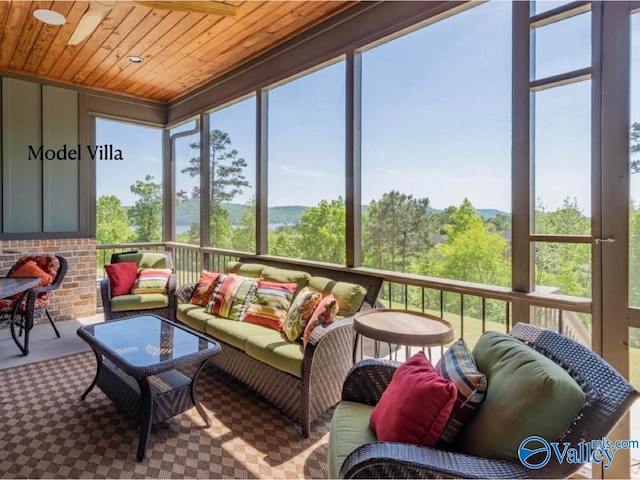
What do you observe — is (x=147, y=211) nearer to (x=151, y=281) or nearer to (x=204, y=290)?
(x=151, y=281)

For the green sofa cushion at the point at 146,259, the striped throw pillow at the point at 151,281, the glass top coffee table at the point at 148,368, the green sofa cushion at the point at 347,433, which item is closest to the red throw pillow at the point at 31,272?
the green sofa cushion at the point at 146,259

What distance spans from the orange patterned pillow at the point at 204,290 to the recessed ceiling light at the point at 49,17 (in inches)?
101

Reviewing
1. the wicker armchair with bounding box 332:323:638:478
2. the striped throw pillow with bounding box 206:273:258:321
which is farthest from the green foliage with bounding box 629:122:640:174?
the striped throw pillow with bounding box 206:273:258:321

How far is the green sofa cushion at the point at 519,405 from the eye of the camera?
1100 mm

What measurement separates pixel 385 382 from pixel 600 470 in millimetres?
1249

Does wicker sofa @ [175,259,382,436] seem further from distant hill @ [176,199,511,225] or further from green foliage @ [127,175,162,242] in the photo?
green foliage @ [127,175,162,242]

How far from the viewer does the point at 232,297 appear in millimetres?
3254

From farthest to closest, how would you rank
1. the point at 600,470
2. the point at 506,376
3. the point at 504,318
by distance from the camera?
the point at 504,318, the point at 600,470, the point at 506,376

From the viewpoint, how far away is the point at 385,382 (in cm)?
179

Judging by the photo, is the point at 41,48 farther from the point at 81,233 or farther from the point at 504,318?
the point at 504,318

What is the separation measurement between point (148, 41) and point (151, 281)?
2508 mm

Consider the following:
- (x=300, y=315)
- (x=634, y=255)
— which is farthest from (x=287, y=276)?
(x=634, y=255)

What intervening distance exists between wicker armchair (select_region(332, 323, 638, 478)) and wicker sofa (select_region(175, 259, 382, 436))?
107cm

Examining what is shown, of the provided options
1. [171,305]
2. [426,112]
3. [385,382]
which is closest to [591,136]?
[426,112]
